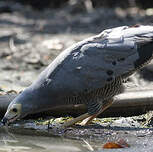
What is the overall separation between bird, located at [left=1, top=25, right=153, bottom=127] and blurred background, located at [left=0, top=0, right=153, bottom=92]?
1.97 meters

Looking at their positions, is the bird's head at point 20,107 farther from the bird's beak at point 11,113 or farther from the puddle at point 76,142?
the puddle at point 76,142

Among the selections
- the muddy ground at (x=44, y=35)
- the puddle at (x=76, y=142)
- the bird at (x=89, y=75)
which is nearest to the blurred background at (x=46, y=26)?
the muddy ground at (x=44, y=35)

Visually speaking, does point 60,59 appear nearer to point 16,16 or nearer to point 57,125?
point 57,125

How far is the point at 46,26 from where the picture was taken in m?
13.2

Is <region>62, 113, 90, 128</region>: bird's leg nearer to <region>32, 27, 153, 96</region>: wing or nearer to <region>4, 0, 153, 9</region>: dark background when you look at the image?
<region>32, 27, 153, 96</region>: wing

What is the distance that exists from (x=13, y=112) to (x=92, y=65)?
1.03m

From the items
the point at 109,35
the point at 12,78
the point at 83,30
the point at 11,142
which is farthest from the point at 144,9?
the point at 11,142

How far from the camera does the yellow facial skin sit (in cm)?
643

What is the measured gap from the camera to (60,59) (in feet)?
21.5

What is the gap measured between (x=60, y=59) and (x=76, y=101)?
0.51m

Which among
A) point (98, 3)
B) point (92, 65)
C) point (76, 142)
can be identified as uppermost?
point (98, 3)

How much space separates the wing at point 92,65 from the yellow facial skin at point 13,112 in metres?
0.42

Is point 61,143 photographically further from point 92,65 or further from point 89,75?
point 92,65

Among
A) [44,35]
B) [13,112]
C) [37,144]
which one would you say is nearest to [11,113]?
[13,112]
